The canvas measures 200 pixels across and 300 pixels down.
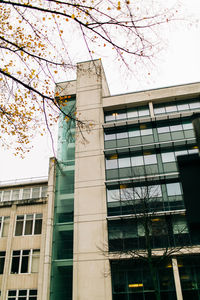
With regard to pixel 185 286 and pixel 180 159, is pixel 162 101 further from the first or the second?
pixel 180 159

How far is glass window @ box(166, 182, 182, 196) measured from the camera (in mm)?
23161

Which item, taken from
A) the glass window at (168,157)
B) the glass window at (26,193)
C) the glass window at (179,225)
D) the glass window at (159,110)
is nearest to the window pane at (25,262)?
the glass window at (26,193)

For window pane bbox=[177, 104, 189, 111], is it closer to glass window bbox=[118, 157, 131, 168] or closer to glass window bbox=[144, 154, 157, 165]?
glass window bbox=[144, 154, 157, 165]

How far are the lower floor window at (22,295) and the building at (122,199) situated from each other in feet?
6.48

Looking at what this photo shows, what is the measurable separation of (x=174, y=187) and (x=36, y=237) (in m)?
14.1

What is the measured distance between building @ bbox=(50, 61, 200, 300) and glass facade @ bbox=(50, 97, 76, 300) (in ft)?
0.26

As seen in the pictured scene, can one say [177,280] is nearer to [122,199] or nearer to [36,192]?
[122,199]

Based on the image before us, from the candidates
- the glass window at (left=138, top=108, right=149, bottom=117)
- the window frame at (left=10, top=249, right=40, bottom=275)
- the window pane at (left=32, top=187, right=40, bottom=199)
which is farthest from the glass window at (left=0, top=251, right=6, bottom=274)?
the glass window at (left=138, top=108, right=149, bottom=117)

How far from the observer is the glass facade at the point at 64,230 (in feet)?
Result: 73.3

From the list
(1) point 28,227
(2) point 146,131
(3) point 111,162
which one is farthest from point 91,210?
(2) point 146,131

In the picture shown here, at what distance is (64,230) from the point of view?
948 inches

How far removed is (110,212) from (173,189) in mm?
6181

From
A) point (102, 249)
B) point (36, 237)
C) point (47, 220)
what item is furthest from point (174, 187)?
point (36, 237)

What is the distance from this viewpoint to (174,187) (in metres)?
23.5
